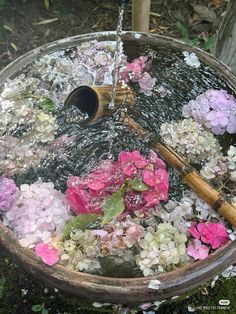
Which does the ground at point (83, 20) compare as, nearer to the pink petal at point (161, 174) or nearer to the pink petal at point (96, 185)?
the pink petal at point (161, 174)

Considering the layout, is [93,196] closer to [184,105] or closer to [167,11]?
[184,105]

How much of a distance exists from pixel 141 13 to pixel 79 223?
54.2 inches

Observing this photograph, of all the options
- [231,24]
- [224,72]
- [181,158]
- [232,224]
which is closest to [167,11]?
[231,24]

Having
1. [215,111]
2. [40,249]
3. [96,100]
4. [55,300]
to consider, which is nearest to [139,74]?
[96,100]

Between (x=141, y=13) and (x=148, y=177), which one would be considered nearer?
(x=148, y=177)

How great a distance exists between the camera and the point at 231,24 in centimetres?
270

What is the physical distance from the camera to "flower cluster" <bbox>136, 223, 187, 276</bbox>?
1.66 meters

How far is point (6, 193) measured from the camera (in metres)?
1.83

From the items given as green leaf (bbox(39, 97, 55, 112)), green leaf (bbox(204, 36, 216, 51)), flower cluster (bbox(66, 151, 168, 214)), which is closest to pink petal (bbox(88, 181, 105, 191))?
flower cluster (bbox(66, 151, 168, 214))

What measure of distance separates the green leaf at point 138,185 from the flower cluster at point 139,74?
0.52 m

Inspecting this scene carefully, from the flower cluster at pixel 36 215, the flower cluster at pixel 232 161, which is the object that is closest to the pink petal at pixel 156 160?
the flower cluster at pixel 232 161

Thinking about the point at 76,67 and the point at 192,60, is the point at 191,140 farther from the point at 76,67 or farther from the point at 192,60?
the point at 76,67

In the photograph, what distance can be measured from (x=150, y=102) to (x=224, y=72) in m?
0.32

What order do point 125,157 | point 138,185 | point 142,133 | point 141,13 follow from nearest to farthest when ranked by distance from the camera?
point 138,185 < point 125,157 < point 142,133 < point 141,13
